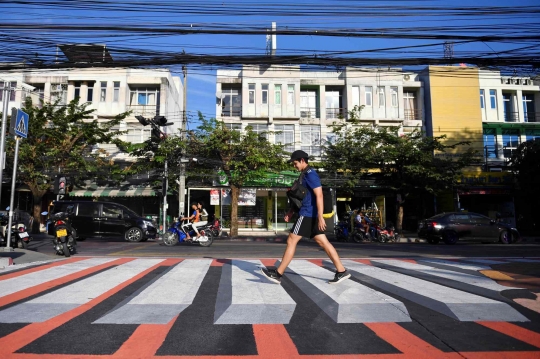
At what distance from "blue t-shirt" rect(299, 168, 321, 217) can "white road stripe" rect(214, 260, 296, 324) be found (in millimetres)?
1026

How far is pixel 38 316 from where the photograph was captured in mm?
3756

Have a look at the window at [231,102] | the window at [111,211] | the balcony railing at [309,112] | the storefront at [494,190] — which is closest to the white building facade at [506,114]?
the storefront at [494,190]

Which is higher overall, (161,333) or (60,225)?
(60,225)

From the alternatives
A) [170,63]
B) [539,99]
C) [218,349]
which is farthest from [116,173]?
[539,99]

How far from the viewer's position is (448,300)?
14.6 feet

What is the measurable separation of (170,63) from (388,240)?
1329 cm

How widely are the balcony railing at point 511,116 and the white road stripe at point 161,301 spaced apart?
32.5m

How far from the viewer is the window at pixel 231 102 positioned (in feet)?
100

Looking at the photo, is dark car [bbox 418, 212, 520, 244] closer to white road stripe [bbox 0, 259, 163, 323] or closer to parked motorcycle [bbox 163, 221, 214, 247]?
parked motorcycle [bbox 163, 221, 214, 247]

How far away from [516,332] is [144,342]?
9.65 feet

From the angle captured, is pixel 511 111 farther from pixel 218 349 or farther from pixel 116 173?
pixel 218 349

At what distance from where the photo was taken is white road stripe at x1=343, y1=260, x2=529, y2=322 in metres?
3.81

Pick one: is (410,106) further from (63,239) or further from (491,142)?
(63,239)

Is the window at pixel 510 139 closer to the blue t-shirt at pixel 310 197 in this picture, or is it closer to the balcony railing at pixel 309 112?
the balcony railing at pixel 309 112
